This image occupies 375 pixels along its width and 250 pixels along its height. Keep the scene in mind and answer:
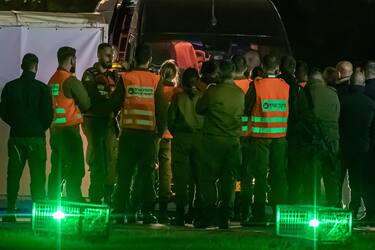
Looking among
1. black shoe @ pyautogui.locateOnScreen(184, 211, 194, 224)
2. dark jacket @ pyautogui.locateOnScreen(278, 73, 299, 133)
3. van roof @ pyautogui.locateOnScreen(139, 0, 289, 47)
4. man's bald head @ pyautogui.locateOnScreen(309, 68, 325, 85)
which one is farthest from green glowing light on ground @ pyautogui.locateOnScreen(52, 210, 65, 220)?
van roof @ pyautogui.locateOnScreen(139, 0, 289, 47)

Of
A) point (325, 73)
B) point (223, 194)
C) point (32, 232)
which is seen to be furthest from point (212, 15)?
point (32, 232)

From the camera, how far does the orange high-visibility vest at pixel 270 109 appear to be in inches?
599

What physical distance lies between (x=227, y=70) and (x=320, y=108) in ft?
4.61

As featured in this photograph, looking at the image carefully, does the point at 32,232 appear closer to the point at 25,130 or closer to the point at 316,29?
the point at 25,130

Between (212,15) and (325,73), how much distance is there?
8.34ft

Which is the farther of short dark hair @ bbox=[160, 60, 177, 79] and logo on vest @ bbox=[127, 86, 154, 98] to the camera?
short dark hair @ bbox=[160, 60, 177, 79]

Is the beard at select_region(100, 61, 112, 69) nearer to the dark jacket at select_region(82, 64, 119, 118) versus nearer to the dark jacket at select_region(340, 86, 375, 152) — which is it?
the dark jacket at select_region(82, 64, 119, 118)

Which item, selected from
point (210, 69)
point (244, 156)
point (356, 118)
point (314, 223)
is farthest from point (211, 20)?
point (314, 223)

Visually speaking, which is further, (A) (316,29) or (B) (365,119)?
(A) (316,29)

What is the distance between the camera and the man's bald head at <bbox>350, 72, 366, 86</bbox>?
15742mm

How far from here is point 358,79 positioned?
51.8 ft

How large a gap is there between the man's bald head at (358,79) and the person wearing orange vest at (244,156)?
51.4 inches

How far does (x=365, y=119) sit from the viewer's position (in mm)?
15875

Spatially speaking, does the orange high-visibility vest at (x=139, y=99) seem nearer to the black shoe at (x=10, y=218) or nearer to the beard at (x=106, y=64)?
the beard at (x=106, y=64)
